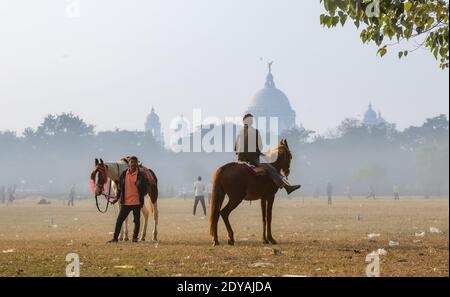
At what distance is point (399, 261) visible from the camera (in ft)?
44.6

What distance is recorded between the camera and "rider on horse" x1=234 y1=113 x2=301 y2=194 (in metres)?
16.6

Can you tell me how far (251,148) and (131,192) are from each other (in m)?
3.19

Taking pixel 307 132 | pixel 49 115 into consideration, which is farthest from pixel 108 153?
pixel 307 132

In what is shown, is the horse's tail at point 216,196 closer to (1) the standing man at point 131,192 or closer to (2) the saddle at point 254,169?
(2) the saddle at point 254,169

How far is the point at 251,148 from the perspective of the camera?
54.7ft

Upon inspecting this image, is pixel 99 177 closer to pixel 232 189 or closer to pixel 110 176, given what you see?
pixel 110 176

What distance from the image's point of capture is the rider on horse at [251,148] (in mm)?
16609

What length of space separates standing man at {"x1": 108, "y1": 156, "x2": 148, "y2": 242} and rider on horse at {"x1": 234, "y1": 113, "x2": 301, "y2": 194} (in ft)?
8.50

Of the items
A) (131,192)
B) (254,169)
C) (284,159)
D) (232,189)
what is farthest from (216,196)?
(131,192)

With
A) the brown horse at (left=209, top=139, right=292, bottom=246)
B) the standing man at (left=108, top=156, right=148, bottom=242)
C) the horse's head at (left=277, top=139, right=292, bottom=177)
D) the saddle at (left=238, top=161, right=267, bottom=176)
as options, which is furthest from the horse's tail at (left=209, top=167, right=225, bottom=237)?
the standing man at (left=108, top=156, right=148, bottom=242)

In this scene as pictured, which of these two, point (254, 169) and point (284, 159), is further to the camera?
point (284, 159)

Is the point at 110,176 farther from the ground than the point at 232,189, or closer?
farther from the ground

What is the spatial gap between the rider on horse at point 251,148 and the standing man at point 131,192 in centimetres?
259
